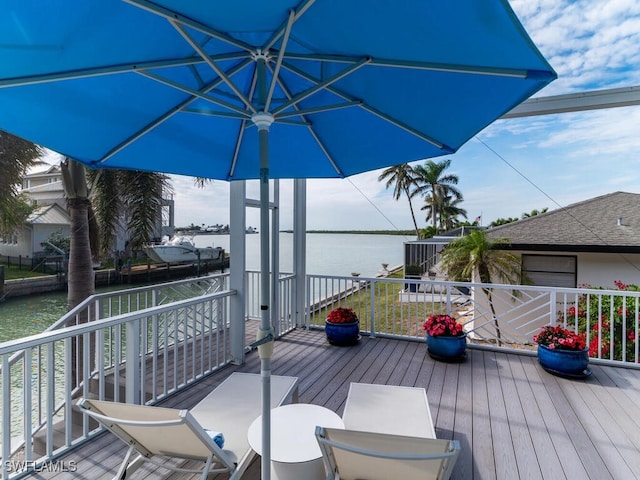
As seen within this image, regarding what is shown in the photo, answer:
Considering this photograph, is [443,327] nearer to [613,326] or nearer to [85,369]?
[613,326]

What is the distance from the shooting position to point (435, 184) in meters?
32.8

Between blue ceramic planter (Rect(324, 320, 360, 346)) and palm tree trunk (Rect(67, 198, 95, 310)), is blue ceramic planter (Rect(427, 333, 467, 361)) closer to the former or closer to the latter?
blue ceramic planter (Rect(324, 320, 360, 346))

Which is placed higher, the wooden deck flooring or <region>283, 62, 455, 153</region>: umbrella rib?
<region>283, 62, 455, 153</region>: umbrella rib

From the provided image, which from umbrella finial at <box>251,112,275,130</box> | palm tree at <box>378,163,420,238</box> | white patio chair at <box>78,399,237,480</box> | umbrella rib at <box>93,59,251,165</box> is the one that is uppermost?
palm tree at <box>378,163,420,238</box>

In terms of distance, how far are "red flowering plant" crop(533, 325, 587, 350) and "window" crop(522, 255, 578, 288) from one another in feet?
13.9

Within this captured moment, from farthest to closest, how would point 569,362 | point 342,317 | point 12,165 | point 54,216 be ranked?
point 54,216, point 12,165, point 342,317, point 569,362

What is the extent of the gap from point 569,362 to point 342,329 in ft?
8.56

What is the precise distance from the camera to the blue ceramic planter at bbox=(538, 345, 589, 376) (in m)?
3.57

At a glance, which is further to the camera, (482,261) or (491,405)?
(482,261)

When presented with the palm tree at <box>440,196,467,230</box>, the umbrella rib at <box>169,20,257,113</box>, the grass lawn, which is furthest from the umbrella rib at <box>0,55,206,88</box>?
the palm tree at <box>440,196,467,230</box>

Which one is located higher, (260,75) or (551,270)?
(260,75)

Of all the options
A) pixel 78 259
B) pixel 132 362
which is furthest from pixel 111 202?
pixel 132 362

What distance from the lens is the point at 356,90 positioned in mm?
1981

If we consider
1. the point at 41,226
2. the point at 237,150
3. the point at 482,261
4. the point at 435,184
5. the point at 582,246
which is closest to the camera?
the point at 237,150
